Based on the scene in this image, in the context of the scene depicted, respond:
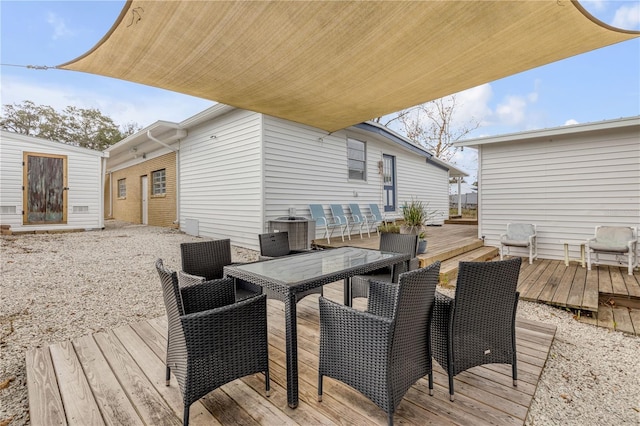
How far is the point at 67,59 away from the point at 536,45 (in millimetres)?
4629

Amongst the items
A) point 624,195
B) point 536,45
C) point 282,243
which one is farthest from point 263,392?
point 624,195

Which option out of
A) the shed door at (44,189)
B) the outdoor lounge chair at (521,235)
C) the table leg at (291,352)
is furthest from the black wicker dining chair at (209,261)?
the shed door at (44,189)

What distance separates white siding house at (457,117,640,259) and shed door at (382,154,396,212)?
11.2 ft

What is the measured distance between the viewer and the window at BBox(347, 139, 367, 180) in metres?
8.35

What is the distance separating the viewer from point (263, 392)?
169 cm

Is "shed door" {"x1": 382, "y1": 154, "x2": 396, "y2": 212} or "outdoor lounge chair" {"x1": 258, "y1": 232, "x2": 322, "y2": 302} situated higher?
"shed door" {"x1": 382, "y1": 154, "x2": 396, "y2": 212}

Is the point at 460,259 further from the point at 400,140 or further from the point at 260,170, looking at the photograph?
the point at 400,140

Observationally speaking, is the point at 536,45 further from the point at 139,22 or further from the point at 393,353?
the point at 139,22

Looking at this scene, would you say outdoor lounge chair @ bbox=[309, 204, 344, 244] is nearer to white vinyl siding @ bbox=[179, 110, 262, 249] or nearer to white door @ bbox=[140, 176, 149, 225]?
white vinyl siding @ bbox=[179, 110, 262, 249]

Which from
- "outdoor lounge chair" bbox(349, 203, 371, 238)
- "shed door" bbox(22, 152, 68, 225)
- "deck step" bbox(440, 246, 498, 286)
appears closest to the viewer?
"deck step" bbox(440, 246, 498, 286)

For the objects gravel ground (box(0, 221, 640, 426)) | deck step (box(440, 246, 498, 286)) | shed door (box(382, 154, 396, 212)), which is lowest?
gravel ground (box(0, 221, 640, 426))

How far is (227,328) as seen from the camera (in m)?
1.48

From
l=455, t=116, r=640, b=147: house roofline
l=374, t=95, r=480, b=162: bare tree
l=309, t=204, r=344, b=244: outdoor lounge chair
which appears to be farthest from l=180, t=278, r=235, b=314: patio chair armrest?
l=374, t=95, r=480, b=162: bare tree

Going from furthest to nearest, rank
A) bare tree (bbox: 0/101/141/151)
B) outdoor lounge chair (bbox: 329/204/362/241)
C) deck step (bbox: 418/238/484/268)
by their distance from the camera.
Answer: bare tree (bbox: 0/101/141/151) → outdoor lounge chair (bbox: 329/204/362/241) → deck step (bbox: 418/238/484/268)
